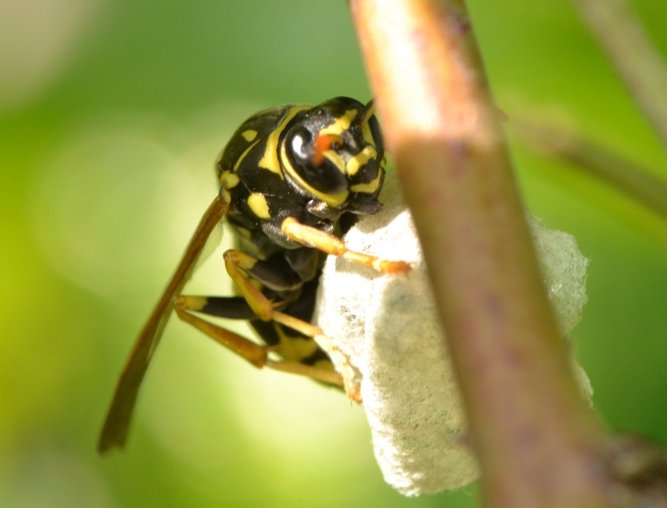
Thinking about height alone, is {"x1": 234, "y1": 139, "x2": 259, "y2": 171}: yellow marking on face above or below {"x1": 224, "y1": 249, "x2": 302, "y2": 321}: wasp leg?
above

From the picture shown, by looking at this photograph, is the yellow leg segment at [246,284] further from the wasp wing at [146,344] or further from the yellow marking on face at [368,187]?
the yellow marking on face at [368,187]

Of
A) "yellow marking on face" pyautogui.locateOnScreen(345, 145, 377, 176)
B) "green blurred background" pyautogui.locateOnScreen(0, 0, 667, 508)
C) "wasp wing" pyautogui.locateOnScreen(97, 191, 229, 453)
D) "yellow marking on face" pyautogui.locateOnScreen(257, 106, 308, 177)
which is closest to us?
"yellow marking on face" pyautogui.locateOnScreen(345, 145, 377, 176)

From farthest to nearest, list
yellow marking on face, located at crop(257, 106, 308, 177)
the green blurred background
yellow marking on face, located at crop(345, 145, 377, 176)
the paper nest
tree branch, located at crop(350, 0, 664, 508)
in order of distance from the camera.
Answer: the green blurred background → yellow marking on face, located at crop(257, 106, 308, 177) → yellow marking on face, located at crop(345, 145, 377, 176) → the paper nest → tree branch, located at crop(350, 0, 664, 508)

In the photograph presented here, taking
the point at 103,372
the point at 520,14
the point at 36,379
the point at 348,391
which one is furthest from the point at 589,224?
the point at 36,379

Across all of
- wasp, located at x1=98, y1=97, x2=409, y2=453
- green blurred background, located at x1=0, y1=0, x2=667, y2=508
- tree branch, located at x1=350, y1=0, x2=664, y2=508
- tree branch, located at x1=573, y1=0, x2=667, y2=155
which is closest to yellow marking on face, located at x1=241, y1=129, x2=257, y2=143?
wasp, located at x1=98, y1=97, x2=409, y2=453

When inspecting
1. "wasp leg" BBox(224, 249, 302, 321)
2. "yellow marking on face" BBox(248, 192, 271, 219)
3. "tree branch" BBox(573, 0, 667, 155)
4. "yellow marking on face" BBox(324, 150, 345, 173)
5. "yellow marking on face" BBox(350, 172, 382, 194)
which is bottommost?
"wasp leg" BBox(224, 249, 302, 321)

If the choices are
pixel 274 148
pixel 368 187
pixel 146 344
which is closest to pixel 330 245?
pixel 368 187

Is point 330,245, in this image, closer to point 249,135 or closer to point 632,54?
point 249,135

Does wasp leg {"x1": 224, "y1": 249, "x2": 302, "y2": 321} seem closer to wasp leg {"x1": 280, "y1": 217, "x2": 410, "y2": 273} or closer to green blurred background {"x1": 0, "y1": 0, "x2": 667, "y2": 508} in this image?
wasp leg {"x1": 280, "y1": 217, "x2": 410, "y2": 273}
